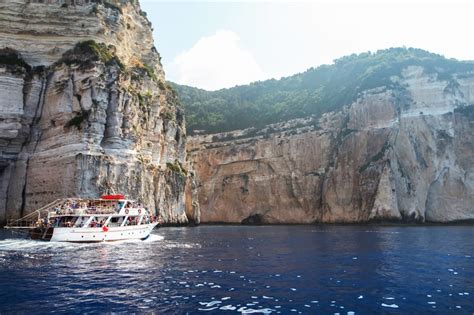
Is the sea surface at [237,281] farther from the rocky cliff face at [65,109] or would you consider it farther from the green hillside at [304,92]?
the green hillside at [304,92]

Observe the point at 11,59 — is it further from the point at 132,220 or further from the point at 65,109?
the point at 132,220

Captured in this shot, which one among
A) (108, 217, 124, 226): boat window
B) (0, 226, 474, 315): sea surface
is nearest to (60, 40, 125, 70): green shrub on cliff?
(108, 217, 124, 226): boat window

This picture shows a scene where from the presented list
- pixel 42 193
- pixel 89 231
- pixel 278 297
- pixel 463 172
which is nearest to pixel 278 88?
pixel 463 172

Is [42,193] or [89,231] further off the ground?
[42,193]

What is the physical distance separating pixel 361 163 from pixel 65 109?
221 feet

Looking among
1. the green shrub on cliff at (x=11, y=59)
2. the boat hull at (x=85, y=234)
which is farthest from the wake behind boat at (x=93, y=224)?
the green shrub on cliff at (x=11, y=59)

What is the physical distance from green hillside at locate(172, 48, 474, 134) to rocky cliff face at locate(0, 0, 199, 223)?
59.6 metres

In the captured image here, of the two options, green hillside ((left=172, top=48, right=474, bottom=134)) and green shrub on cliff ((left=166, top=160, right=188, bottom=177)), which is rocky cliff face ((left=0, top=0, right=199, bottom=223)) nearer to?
green shrub on cliff ((left=166, top=160, right=188, bottom=177))

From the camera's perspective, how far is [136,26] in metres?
88.0

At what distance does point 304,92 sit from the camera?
454 ft

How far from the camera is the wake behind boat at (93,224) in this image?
149 ft

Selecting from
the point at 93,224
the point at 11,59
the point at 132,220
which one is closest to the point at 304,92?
the point at 11,59

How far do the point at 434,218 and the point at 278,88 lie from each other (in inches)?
3061

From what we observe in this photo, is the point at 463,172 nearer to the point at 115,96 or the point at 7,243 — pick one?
the point at 115,96
